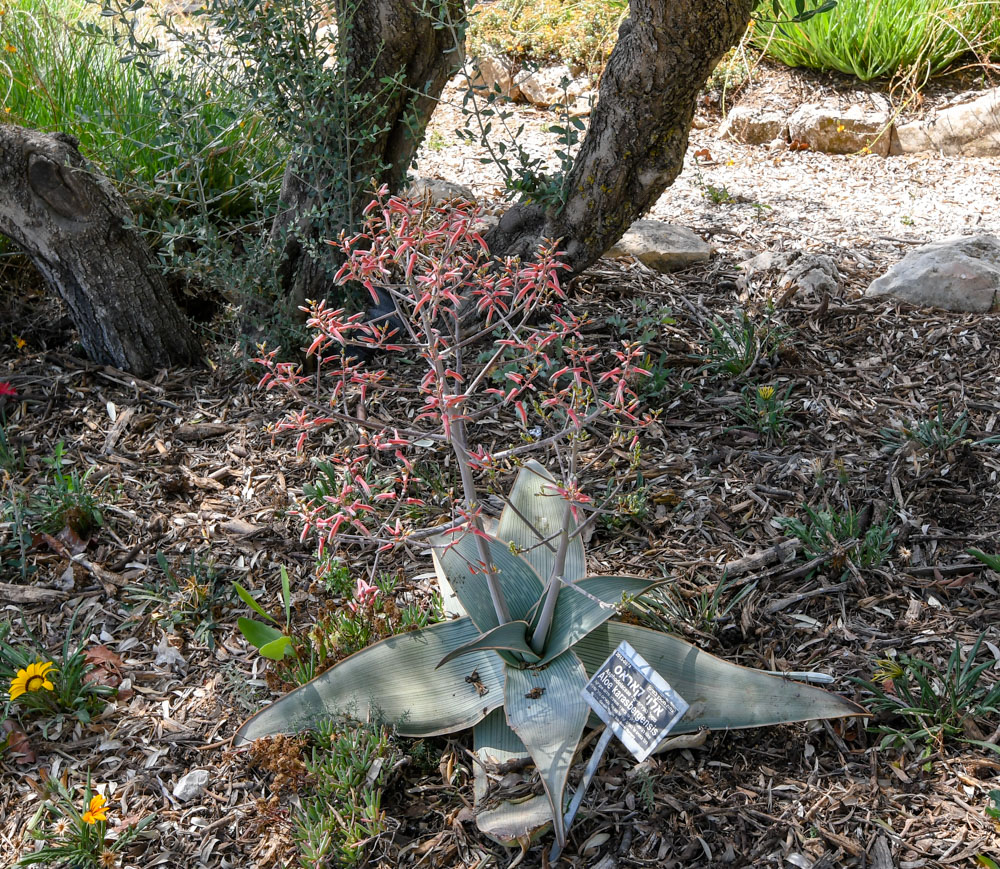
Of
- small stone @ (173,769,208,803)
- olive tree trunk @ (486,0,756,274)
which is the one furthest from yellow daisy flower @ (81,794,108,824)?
olive tree trunk @ (486,0,756,274)

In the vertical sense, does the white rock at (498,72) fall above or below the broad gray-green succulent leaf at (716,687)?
above

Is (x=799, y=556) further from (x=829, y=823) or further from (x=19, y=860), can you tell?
(x=19, y=860)

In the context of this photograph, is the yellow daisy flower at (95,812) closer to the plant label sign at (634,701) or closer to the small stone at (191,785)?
the small stone at (191,785)

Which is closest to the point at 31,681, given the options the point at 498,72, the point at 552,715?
the point at 552,715

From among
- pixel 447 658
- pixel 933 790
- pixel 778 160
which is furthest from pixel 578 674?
pixel 778 160

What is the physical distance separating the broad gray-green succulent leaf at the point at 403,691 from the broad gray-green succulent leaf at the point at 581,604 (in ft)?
0.54

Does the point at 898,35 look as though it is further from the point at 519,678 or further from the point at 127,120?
the point at 519,678

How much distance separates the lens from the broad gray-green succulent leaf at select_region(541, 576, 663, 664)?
207 centimetres

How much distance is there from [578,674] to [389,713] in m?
0.51

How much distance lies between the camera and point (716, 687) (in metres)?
2.04

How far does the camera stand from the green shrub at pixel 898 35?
19.5 ft

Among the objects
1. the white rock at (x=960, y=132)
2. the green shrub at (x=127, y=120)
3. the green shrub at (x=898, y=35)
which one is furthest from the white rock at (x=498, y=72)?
the white rock at (x=960, y=132)

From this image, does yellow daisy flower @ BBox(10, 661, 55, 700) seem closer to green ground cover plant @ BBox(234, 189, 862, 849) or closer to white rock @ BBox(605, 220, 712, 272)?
green ground cover plant @ BBox(234, 189, 862, 849)

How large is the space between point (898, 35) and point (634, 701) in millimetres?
6023
